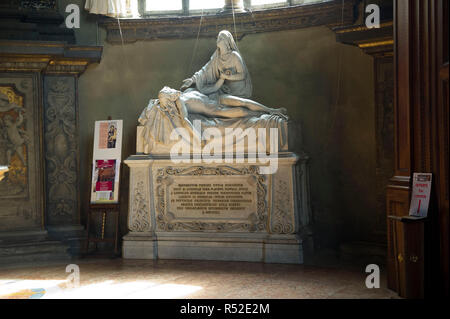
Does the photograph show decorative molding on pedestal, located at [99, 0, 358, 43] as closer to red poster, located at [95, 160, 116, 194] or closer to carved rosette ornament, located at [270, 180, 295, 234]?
red poster, located at [95, 160, 116, 194]

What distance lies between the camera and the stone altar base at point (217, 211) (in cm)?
596

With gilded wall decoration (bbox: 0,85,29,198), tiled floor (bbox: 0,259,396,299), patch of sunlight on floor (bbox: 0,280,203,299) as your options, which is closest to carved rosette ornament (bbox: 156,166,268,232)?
tiled floor (bbox: 0,259,396,299)

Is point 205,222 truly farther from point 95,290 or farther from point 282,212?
point 95,290

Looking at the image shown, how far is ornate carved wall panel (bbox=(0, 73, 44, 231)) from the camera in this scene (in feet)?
21.4

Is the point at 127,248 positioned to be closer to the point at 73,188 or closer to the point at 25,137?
the point at 73,188

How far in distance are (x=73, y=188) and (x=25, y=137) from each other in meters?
0.84

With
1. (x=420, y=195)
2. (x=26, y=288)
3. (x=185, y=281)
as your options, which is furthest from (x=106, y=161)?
(x=420, y=195)

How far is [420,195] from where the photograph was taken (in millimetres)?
4234

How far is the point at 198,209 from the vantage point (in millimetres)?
6223

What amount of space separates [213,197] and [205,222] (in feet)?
0.94

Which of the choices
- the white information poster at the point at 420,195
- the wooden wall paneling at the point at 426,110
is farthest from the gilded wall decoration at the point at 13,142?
the white information poster at the point at 420,195

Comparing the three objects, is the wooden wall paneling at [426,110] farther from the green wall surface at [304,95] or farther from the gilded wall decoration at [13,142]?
the gilded wall decoration at [13,142]

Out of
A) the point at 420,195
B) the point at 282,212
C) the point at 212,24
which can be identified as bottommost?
the point at 282,212

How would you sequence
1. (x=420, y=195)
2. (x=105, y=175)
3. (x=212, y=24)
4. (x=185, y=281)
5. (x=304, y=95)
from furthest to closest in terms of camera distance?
(x=212, y=24), (x=304, y=95), (x=105, y=175), (x=185, y=281), (x=420, y=195)
